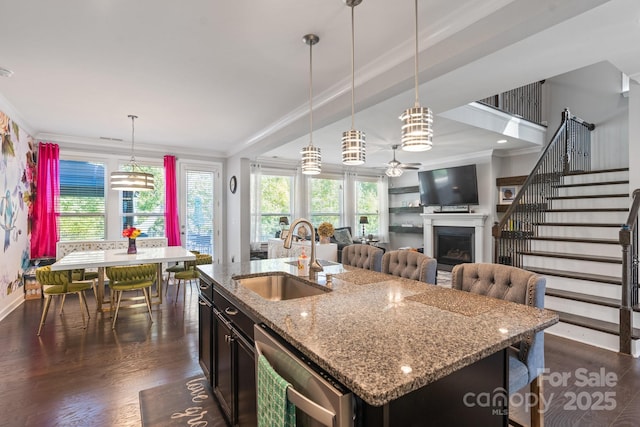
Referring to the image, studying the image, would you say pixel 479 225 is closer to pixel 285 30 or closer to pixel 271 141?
pixel 271 141

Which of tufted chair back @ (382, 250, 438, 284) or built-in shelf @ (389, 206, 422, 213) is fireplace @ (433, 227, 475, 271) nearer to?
built-in shelf @ (389, 206, 422, 213)

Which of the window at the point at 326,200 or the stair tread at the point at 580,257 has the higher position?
the window at the point at 326,200

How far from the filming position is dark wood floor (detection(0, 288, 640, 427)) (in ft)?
6.98

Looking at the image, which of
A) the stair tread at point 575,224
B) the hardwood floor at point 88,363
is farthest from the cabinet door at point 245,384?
the stair tread at point 575,224

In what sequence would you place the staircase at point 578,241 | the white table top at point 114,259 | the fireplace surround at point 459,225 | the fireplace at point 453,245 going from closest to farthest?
the staircase at point 578,241
the white table top at point 114,259
the fireplace surround at point 459,225
the fireplace at point 453,245

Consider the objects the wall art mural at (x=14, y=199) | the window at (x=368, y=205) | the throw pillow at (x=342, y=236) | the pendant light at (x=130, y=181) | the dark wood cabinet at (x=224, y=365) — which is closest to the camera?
the dark wood cabinet at (x=224, y=365)

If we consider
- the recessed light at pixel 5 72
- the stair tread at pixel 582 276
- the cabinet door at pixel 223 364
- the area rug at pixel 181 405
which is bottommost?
the area rug at pixel 181 405

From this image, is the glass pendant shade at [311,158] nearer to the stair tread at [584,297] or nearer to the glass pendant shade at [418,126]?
the glass pendant shade at [418,126]

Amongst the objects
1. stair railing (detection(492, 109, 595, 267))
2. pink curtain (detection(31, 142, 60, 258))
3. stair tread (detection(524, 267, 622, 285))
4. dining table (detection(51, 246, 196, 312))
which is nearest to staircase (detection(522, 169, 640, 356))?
stair tread (detection(524, 267, 622, 285))

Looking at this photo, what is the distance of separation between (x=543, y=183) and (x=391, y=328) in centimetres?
505

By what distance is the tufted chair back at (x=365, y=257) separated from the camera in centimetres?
287

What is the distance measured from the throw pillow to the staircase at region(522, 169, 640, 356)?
12.4 feet

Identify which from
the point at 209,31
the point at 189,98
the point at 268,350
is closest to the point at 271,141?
the point at 189,98

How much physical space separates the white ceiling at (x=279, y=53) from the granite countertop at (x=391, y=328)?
1.64 m
